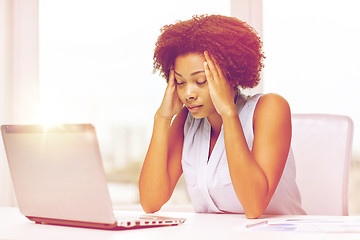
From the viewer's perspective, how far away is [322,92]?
290cm

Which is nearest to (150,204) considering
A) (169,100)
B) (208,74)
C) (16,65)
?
(169,100)

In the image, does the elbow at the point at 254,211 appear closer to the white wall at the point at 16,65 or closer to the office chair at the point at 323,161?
the office chair at the point at 323,161

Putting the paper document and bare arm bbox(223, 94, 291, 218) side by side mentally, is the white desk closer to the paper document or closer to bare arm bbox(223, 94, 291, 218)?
the paper document

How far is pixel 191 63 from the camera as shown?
5.03 ft

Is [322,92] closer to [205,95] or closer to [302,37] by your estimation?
[302,37]

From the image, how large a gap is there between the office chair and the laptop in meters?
0.79

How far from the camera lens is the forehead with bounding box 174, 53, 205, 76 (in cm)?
153

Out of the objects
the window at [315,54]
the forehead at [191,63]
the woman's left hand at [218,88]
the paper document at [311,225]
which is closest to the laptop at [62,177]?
the paper document at [311,225]

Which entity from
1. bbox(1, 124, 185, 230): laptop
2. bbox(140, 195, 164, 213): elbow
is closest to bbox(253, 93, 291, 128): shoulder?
bbox(140, 195, 164, 213): elbow

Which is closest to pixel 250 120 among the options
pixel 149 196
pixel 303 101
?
pixel 149 196

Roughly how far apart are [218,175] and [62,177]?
2.20ft

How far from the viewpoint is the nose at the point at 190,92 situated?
152cm

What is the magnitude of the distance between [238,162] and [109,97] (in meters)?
1.90

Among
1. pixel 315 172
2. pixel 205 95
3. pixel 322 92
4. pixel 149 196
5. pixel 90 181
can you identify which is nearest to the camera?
pixel 90 181
